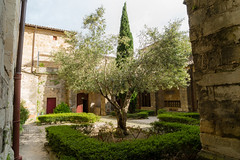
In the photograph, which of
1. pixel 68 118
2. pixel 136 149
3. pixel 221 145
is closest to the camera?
pixel 221 145

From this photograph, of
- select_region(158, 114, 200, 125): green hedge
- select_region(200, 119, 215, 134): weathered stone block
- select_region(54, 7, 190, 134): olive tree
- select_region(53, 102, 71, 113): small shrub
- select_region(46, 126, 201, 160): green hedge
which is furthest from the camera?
select_region(53, 102, 71, 113): small shrub

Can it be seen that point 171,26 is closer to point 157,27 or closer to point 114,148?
point 157,27

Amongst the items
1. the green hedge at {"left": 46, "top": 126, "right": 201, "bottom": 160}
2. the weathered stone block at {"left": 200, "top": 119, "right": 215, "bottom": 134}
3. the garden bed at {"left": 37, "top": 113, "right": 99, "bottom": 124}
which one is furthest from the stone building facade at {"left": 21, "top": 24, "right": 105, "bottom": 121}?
the weathered stone block at {"left": 200, "top": 119, "right": 215, "bottom": 134}

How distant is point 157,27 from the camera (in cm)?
683

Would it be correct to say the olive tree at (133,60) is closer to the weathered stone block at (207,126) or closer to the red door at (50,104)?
the weathered stone block at (207,126)

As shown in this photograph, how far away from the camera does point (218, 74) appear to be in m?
2.98

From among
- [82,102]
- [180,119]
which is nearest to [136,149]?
[180,119]

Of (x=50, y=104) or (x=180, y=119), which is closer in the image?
(x=180, y=119)

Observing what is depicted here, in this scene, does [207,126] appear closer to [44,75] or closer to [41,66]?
[44,75]

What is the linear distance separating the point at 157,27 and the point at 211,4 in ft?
12.3

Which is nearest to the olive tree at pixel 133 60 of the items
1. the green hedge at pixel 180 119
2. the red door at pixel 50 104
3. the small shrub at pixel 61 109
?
the green hedge at pixel 180 119

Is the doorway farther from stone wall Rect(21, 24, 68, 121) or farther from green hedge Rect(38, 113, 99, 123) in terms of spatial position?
green hedge Rect(38, 113, 99, 123)

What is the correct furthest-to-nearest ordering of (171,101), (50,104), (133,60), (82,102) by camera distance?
(82,102) → (171,101) → (50,104) → (133,60)

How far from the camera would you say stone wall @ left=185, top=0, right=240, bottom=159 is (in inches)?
109
